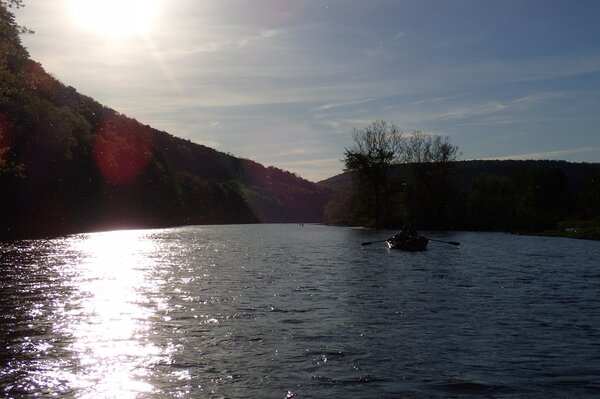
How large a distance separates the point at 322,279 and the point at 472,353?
17857mm

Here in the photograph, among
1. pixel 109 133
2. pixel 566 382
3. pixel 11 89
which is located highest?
pixel 109 133

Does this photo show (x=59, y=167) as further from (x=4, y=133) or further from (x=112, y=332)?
(x=112, y=332)

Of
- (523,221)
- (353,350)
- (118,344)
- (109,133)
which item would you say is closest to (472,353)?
(353,350)

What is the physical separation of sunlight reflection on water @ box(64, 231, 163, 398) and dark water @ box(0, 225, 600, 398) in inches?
2.9

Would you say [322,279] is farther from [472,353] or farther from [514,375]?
[514,375]

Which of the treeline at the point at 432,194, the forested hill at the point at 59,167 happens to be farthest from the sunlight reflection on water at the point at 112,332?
the treeline at the point at 432,194

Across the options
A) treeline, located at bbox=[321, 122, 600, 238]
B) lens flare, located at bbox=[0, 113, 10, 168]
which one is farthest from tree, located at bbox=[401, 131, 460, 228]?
lens flare, located at bbox=[0, 113, 10, 168]

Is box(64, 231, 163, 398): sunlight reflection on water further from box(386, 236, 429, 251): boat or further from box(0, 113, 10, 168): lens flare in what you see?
box(0, 113, 10, 168): lens flare

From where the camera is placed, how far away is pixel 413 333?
63.2 ft

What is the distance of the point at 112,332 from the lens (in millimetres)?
19266

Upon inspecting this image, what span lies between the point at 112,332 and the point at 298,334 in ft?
19.2

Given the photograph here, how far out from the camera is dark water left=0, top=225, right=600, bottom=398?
1374 cm

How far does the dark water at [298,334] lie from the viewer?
13742 mm

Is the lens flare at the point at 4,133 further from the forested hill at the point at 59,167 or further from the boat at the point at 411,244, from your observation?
the boat at the point at 411,244
